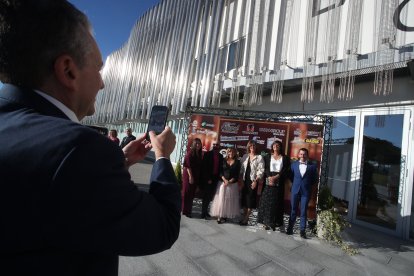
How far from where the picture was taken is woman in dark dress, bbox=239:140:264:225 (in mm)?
5719

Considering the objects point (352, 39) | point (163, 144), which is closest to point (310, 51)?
point (352, 39)

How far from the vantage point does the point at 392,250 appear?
4.94 m

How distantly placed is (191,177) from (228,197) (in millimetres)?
920

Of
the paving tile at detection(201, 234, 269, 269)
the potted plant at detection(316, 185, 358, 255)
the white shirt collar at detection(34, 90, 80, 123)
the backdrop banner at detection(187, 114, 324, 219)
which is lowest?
the paving tile at detection(201, 234, 269, 269)

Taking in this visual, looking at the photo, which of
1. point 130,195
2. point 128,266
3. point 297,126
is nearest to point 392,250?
point 297,126

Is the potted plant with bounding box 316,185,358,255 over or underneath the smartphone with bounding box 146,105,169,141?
underneath

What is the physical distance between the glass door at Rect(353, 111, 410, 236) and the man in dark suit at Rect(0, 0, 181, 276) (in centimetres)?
688

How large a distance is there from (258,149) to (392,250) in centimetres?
340

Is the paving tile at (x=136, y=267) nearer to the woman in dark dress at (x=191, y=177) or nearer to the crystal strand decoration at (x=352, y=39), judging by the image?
the woman in dark dress at (x=191, y=177)

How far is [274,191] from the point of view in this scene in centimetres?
552

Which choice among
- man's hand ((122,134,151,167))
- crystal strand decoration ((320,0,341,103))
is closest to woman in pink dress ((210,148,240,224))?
crystal strand decoration ((320,0,341,103))

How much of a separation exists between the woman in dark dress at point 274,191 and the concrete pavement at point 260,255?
0.28 m

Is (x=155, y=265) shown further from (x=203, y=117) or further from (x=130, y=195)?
(x=203, y=117)

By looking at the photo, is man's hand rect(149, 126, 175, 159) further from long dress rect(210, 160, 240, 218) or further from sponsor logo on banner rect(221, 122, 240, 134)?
sponsor logo on banner rect(221, 122, 240, 134)
